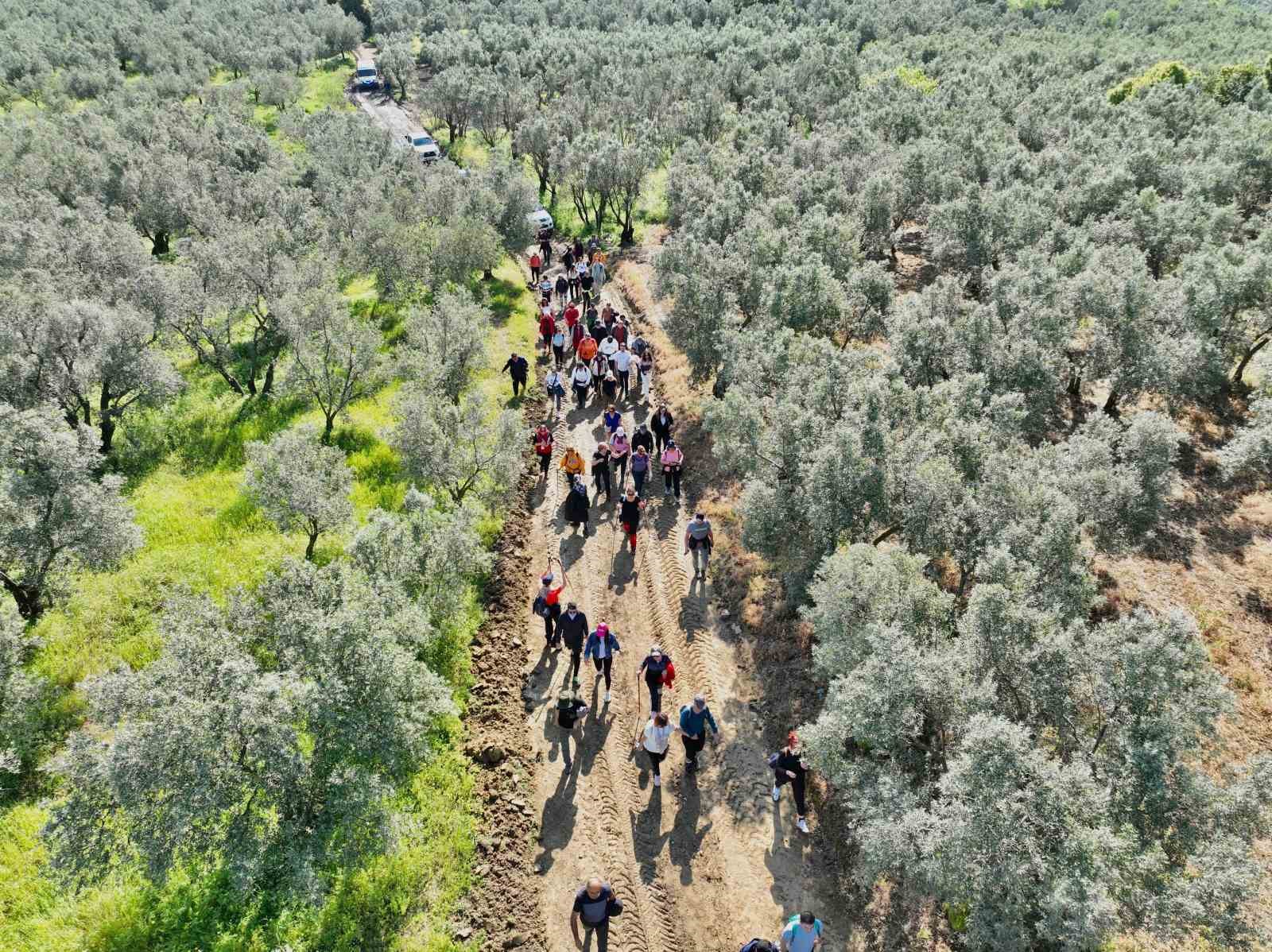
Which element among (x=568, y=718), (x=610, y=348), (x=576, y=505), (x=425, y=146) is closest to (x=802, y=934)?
(x=568, y=718)

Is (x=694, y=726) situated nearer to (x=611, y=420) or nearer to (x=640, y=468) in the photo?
(x=640, y=468)

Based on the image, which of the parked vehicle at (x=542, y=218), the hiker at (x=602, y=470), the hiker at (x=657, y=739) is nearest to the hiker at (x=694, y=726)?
the hiker at (x=657, y=739)

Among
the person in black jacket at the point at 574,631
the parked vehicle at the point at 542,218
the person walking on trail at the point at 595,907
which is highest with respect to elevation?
the parked vehicle at the point at 542,218

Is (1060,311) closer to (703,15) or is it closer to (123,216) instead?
(123,216)

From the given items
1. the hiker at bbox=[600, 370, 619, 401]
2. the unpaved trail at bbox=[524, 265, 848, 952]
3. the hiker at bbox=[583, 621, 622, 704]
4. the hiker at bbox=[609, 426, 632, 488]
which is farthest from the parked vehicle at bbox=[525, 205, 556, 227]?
the hiker at bbox=[583, 621, 622, 704]

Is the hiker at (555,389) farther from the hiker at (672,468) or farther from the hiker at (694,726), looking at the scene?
the hiker at (694,726)

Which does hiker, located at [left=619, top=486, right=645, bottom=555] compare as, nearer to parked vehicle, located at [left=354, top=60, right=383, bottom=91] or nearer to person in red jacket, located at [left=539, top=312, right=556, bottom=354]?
person in red jacket, located at [left=539, top=312, right=556, bottom=354]
